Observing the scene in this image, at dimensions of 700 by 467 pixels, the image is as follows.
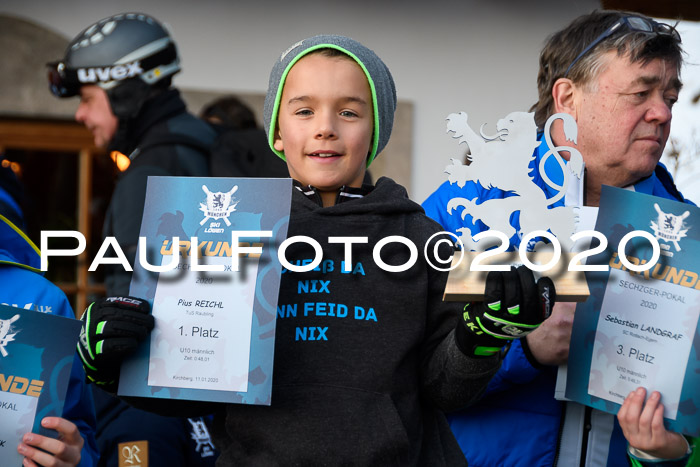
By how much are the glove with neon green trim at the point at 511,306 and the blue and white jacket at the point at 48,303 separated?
84cm

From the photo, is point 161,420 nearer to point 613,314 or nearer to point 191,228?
point 191,228

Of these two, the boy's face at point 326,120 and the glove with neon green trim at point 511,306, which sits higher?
the boy's face at point 326,120

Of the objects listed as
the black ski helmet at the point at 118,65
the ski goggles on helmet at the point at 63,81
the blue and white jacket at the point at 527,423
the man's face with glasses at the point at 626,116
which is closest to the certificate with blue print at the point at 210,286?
the blue and white jacket at the point at 527,423

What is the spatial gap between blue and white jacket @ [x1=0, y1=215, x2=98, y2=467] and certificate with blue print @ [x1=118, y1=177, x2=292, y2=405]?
236mm

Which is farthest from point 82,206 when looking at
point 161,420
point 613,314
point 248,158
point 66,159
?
point 613,314

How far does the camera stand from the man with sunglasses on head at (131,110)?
309 cm

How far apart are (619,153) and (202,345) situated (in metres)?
1.02

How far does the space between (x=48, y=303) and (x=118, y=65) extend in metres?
1.66

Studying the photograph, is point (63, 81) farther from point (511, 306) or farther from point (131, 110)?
point (511, 306)

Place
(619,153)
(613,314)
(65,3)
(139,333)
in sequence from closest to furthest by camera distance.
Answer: (139,333) → (613,314) → (619,153) → (65,3)

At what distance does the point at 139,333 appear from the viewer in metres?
1.69

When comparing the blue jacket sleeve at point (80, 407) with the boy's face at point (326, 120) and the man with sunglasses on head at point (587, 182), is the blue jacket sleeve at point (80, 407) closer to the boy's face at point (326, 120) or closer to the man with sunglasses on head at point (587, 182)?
the boy's face at point (326, 120)

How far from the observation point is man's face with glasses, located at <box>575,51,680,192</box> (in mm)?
2047

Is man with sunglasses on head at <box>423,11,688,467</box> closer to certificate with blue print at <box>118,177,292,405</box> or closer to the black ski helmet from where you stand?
certificate with blue print at <box>118,177,292,405</box>
